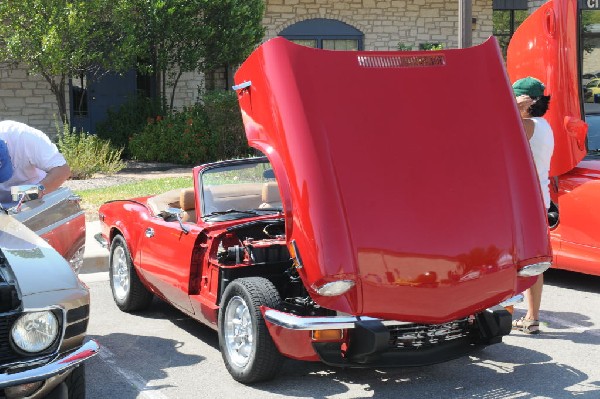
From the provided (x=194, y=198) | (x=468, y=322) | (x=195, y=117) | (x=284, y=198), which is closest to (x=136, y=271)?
Result: (x=194, y=198)

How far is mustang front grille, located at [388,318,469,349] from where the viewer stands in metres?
5.38

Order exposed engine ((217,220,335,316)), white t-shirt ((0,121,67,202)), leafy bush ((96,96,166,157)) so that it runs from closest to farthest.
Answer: exposed engine ((217,220,335,316)), white t-shirt ((0,121,67,202)), leafy bush ((96,96,166,157))

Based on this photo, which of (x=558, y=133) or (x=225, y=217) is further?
(x=558, y=133)

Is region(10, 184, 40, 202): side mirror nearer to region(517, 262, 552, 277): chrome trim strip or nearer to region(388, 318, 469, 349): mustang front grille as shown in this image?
region(388, 318, 469, 349): mustang front grille

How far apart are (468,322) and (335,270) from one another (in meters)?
1.04

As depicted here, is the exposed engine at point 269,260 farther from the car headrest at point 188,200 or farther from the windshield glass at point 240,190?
the car headrest at point 188,200

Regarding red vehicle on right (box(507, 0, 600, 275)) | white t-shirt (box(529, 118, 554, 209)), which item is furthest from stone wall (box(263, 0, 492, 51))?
white t-shirt (box(529, 118, 554, 209))

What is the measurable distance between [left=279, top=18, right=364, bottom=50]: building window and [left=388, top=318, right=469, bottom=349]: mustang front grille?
18272 millimetres

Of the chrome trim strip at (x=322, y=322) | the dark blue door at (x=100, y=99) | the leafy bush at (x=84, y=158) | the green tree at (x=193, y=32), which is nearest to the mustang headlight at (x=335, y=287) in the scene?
the chrome trim strip at (x=322, y=322)

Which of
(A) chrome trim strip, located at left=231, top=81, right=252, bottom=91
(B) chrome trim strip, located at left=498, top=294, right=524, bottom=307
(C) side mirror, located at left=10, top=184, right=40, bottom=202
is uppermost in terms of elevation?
(A) chrome trim strip, located at left=231, top=81, right=252, bottom=91

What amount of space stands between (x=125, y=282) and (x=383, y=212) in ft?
10.3

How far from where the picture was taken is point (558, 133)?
8188mm

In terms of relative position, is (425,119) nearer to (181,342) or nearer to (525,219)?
(525,219)

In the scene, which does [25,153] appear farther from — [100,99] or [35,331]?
[100,99]
